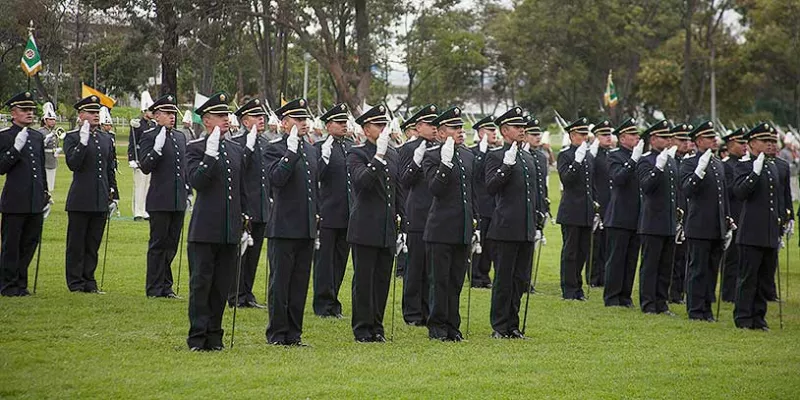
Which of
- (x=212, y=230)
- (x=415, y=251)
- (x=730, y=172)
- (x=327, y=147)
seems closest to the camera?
(x=212, y=230)

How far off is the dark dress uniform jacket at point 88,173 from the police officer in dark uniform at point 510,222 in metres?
4.60

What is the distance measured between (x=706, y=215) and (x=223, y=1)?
18.1 m

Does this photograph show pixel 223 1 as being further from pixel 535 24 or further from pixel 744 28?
pixel 744 28

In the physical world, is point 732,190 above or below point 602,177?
below

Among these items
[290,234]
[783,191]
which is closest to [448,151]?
[290,234]

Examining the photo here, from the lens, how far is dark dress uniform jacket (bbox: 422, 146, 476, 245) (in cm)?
1145

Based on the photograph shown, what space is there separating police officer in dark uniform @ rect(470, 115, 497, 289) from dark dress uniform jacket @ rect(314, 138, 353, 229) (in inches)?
66.0

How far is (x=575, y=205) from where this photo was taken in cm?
1559

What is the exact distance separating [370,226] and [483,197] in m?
4.72

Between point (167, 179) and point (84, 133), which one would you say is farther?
point (167, 179)

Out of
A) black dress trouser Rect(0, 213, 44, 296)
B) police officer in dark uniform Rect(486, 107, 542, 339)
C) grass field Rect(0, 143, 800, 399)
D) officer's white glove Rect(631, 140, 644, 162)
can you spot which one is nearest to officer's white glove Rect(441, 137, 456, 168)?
police officer in dark uniform Rect(486, 107, 542, 339)

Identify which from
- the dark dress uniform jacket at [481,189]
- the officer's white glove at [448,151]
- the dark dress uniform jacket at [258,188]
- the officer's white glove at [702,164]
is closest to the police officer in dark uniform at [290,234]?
the officer's white glove at [448,151]

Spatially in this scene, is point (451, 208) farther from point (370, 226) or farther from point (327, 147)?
point (327, 147)

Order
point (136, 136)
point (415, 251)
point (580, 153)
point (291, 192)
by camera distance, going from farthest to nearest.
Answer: point (136, 136), point (580, 153), point (415, 251), point (291, 192)
